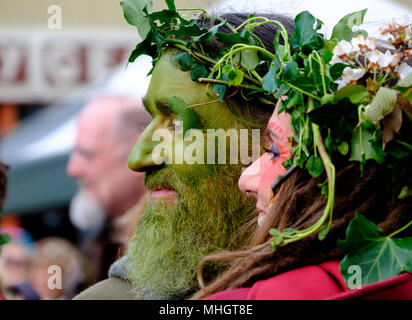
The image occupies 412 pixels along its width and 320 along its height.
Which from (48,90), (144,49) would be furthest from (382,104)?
(48,90)

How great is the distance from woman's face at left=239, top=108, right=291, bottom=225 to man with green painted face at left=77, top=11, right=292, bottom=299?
196 mm

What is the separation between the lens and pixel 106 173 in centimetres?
348

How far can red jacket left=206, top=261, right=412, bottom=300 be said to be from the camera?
1315 mm

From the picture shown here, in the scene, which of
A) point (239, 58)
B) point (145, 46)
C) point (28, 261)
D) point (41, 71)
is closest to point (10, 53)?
point (41, 71)

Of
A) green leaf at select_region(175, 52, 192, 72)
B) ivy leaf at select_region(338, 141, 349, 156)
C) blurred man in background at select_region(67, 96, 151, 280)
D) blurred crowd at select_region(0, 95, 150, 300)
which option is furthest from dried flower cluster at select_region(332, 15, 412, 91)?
blurred man in background at select_region(67, 96, 151, 280)

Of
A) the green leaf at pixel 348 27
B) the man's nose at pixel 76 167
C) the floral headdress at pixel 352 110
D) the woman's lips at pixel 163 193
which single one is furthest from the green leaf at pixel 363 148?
the man's nose at pixel 76 167

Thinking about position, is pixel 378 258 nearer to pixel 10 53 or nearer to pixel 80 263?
pixel 80 263

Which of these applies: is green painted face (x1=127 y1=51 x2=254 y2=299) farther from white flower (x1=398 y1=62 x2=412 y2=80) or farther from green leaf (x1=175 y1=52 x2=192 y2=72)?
white flower (x1=398 y1=62 x2=412 y2=80)

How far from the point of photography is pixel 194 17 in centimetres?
200

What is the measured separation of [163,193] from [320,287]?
0.68 m

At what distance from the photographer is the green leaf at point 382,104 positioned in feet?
4.35

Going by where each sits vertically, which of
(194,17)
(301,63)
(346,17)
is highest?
(194,17)

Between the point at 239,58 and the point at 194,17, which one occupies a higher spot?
the point at 194,17

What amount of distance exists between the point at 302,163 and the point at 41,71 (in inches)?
126
